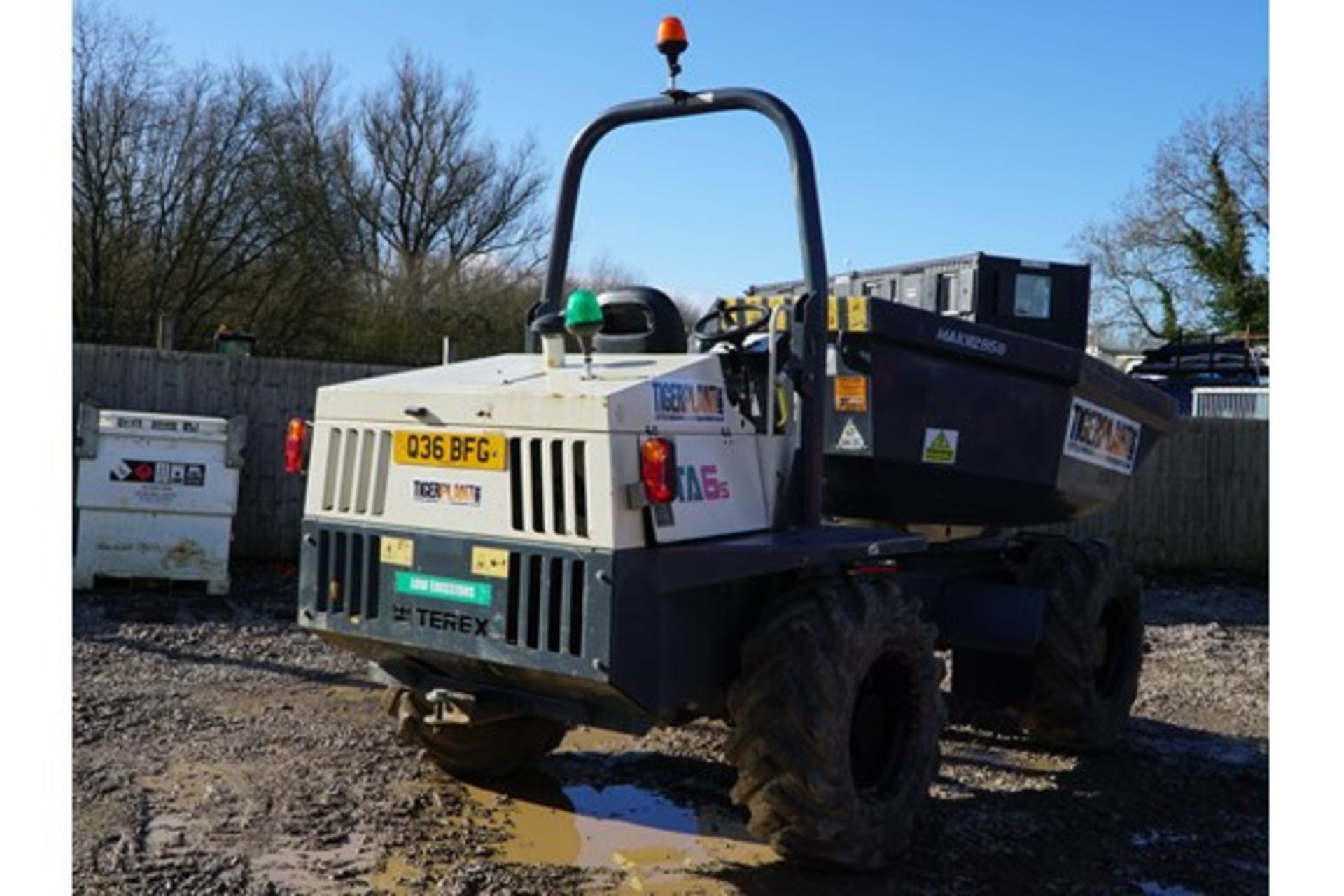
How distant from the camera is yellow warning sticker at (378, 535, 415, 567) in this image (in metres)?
4.50

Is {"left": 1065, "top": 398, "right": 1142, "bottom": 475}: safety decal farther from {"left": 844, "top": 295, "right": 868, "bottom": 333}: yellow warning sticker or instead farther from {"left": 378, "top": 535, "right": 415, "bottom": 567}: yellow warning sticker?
{"left": 378, "top": 535, "right": 415, "bottom": 567}: yellow warning sticker

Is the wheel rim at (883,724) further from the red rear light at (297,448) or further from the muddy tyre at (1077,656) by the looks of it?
the red rear light at (297,448)

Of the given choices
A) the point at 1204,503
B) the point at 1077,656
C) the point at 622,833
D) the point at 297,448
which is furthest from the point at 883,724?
the point at 1204,503

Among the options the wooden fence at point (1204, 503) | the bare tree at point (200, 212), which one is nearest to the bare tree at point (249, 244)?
the bare tree at point (200, 212)

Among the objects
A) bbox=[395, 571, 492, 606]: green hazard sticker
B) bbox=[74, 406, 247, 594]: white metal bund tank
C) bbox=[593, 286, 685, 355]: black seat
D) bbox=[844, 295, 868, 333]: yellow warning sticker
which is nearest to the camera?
bbox=[395, 571, 492, 606]: green hazard sticker

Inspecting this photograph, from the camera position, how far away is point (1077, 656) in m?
6.35

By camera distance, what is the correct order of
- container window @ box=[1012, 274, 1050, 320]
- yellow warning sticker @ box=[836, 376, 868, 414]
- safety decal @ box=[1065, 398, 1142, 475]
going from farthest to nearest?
1. container window @ box=[1012, 274, 1050, 320]
2. safety decal @ box=[1065, 398, 1142, 475]
3. yellow warning sticker @ box=[836, 376, 868, 414]

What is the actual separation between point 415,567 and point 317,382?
7.48m

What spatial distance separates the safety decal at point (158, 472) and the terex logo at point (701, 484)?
21.4 ft

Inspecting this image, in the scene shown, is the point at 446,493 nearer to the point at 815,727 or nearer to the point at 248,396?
the point at 815,727

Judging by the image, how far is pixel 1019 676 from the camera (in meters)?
6.43

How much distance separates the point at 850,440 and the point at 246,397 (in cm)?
732

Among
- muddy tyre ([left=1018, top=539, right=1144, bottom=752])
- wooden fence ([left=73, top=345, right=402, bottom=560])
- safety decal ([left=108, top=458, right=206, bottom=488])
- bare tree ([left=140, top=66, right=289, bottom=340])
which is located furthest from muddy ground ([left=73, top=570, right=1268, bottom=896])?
bare tree ([left=140, top=66, right=289, bottom=340])

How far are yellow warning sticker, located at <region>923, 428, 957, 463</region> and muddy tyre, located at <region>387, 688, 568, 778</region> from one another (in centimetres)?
200
